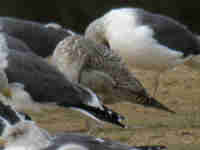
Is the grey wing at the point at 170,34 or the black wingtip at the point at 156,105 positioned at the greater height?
the grey wing at the point at 170,34

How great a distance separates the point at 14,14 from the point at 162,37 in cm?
679

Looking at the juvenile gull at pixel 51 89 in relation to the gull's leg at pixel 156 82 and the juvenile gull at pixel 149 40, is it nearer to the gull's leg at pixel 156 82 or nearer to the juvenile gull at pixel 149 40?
the gull's leg at pixel 156 82

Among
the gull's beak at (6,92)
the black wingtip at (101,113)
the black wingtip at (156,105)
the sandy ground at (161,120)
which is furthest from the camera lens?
the black wingtip at (156,105)

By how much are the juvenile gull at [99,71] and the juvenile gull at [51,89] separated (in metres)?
0.38

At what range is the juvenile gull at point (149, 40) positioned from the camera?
582 cm

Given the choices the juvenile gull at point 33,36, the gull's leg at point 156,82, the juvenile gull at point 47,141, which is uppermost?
the juvenile gull at point 33,36

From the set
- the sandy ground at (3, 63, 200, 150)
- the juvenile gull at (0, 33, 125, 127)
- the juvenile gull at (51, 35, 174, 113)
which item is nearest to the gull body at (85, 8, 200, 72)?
the sandy ground at (3, 63, 200, 150)

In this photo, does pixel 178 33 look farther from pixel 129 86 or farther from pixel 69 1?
pixel 69 1

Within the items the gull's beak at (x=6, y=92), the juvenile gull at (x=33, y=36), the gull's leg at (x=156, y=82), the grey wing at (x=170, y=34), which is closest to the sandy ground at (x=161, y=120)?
the gull's leg at (x=156, y=82)

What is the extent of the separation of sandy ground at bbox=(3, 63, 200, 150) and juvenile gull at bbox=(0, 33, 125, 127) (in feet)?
0.56

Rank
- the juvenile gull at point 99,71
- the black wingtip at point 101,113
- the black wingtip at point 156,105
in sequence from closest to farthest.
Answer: the black wingtip at point 101,113 → the juvenile gull at point 99,71 → the black wingtip at point 156,105

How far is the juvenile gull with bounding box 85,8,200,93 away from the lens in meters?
5.82

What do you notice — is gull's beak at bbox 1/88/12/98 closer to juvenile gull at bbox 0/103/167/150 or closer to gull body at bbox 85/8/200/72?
juvenile gull at bbox 0/103/167/150

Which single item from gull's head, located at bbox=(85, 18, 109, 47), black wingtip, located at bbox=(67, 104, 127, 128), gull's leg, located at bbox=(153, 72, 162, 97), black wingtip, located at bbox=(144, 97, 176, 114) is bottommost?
black wingtip, located at bbox=(67, 104, 127, 128)
